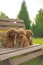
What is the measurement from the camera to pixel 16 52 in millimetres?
3846

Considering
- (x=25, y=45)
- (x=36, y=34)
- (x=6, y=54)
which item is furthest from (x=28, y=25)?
(x=6, y=54)

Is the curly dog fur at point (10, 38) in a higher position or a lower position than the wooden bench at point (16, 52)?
higher

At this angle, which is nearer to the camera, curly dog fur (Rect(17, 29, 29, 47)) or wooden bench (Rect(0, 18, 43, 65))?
wooden bench (Rect(0, 18, 43, 65))

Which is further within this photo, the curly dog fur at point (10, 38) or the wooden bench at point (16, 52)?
the curly dog fur at point (10, 38)

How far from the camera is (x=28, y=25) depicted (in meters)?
19.2

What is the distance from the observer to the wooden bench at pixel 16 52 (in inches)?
140

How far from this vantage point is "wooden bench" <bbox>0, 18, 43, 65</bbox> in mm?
3568

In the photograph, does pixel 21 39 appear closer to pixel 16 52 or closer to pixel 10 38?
pixel 10 38

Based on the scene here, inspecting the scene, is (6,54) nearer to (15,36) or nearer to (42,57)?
(15,36)

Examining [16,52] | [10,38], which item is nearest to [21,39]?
[10,38]

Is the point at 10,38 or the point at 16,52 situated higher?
the point at 10,38

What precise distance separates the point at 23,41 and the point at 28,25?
575 inches

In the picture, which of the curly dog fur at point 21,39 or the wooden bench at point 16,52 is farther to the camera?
the curly dog fur at point 21,39

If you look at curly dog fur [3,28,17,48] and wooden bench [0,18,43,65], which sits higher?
curly dog fur [3,28,17,48]
